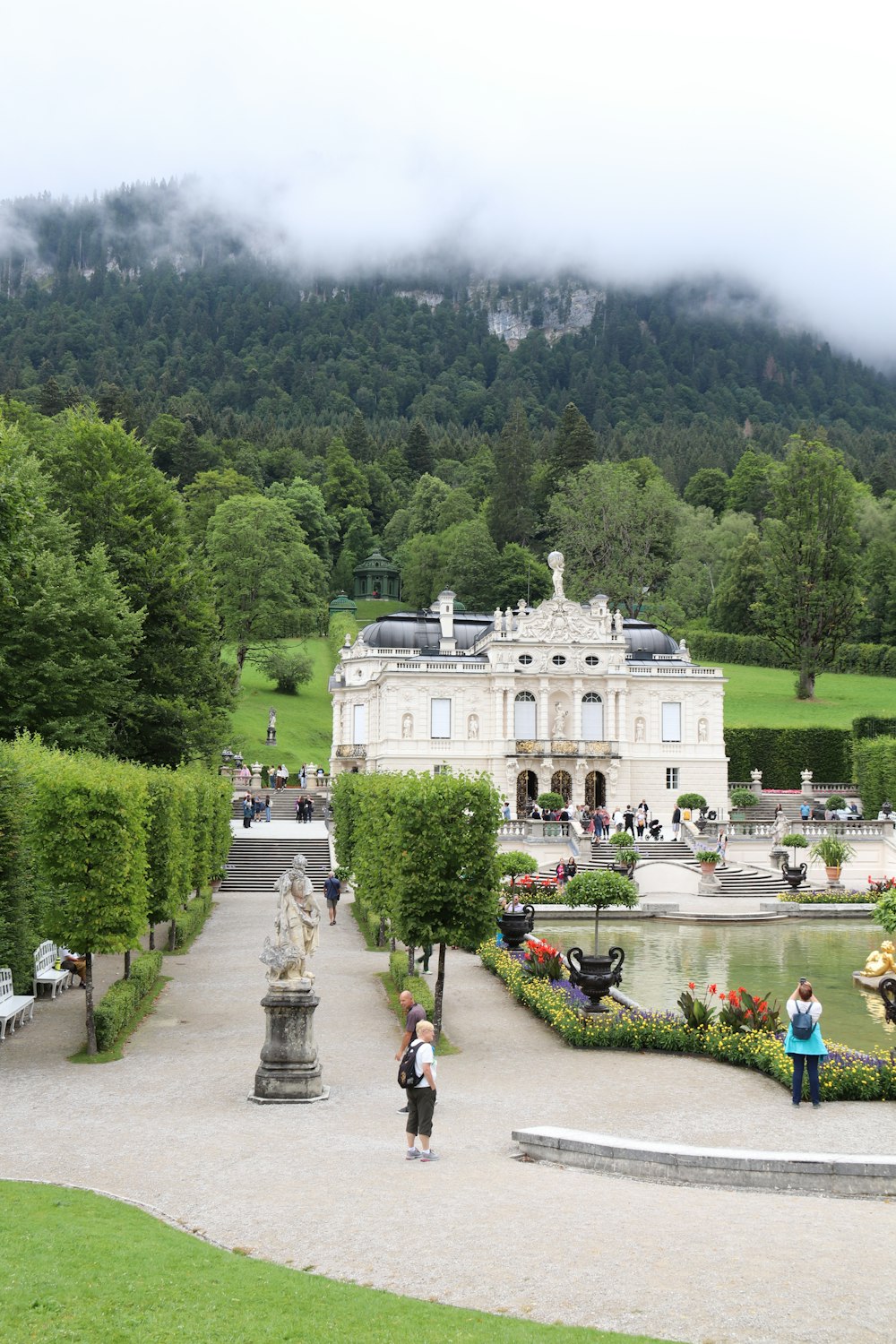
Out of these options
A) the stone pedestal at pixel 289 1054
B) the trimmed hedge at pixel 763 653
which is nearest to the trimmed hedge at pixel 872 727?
the trimmed hedge at pixel 763 653

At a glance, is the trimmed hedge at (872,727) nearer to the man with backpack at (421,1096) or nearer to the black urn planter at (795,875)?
the black urn planter at (795,875)

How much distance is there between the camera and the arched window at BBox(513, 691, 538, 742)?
64.8 metres

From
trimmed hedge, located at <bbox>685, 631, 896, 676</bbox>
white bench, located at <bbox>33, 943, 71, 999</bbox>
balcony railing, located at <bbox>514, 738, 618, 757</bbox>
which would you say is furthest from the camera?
trimmed hedge, located at <bbox>685, 631, 896, 676</bbox>

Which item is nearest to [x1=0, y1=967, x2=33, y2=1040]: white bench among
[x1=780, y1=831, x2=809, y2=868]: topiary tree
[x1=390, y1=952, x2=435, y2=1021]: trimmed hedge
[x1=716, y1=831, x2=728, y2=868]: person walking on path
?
[x1=390, y1=952, x2=435, y2=1021]: trimmed hedge

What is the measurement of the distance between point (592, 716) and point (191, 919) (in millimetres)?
34997

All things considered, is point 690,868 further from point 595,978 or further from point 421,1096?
point 421,1096

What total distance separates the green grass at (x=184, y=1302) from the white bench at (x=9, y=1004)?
36.4 ft

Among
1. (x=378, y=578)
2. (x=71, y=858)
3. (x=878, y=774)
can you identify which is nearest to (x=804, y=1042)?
(x=71, y=858)

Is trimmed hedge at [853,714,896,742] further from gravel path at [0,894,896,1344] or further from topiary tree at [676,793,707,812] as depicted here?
gravel path at [0,894,896,1344]

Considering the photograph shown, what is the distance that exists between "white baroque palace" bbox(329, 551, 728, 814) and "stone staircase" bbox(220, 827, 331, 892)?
11.5 meters

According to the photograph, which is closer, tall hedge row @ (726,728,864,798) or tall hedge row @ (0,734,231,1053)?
tall hedge row @ (0,734,231,1053)

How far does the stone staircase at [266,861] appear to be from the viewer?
4856 centimetres

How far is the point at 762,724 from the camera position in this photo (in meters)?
73.4

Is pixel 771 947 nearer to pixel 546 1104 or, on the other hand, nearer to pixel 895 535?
pixel 546 1104
